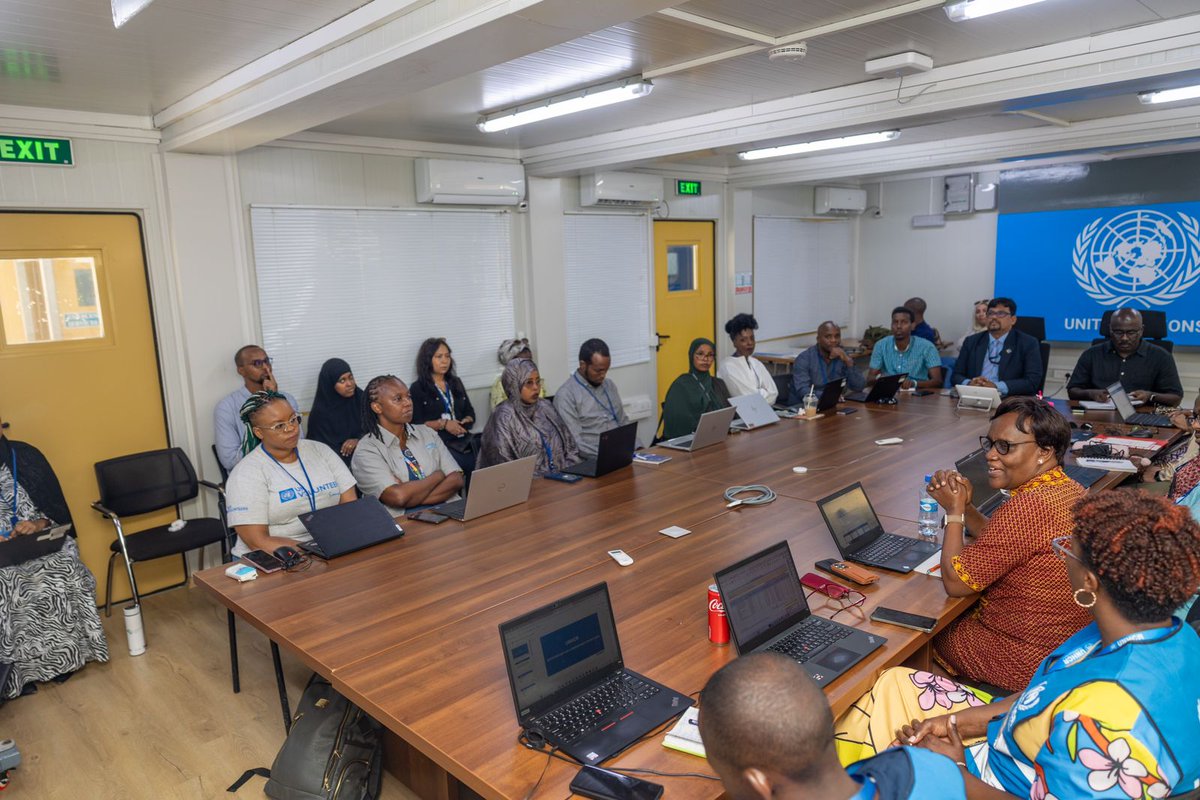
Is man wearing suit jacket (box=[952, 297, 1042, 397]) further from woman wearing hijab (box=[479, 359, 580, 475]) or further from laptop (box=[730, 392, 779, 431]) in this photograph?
woman wearing hijab (box=[479, 359, 580, 475])

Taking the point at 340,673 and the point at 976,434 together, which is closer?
the point at 340,673

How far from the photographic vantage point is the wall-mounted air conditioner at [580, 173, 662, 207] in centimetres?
702

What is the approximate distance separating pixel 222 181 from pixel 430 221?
63.4 inches

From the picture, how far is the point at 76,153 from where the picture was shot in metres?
4.52

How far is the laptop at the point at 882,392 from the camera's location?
6113 millimetres

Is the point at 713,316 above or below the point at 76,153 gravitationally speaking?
below

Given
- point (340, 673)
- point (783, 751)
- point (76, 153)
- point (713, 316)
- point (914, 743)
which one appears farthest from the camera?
point (713, 316)

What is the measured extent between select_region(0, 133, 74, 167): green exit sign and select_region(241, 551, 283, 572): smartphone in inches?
112

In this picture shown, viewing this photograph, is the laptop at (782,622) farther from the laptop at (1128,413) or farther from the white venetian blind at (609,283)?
the white venetian blind at (609,283)

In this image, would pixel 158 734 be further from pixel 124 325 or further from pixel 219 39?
pixel 219 39

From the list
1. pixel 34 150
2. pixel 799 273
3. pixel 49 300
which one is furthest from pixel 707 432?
pixel 799 273

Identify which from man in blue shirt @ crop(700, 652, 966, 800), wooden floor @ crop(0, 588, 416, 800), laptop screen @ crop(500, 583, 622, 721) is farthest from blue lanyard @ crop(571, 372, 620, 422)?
man in blue shirt @ crop(700, 652, 966, 800)

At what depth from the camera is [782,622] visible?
2389 mm

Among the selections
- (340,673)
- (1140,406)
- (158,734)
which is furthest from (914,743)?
(1140,406)
